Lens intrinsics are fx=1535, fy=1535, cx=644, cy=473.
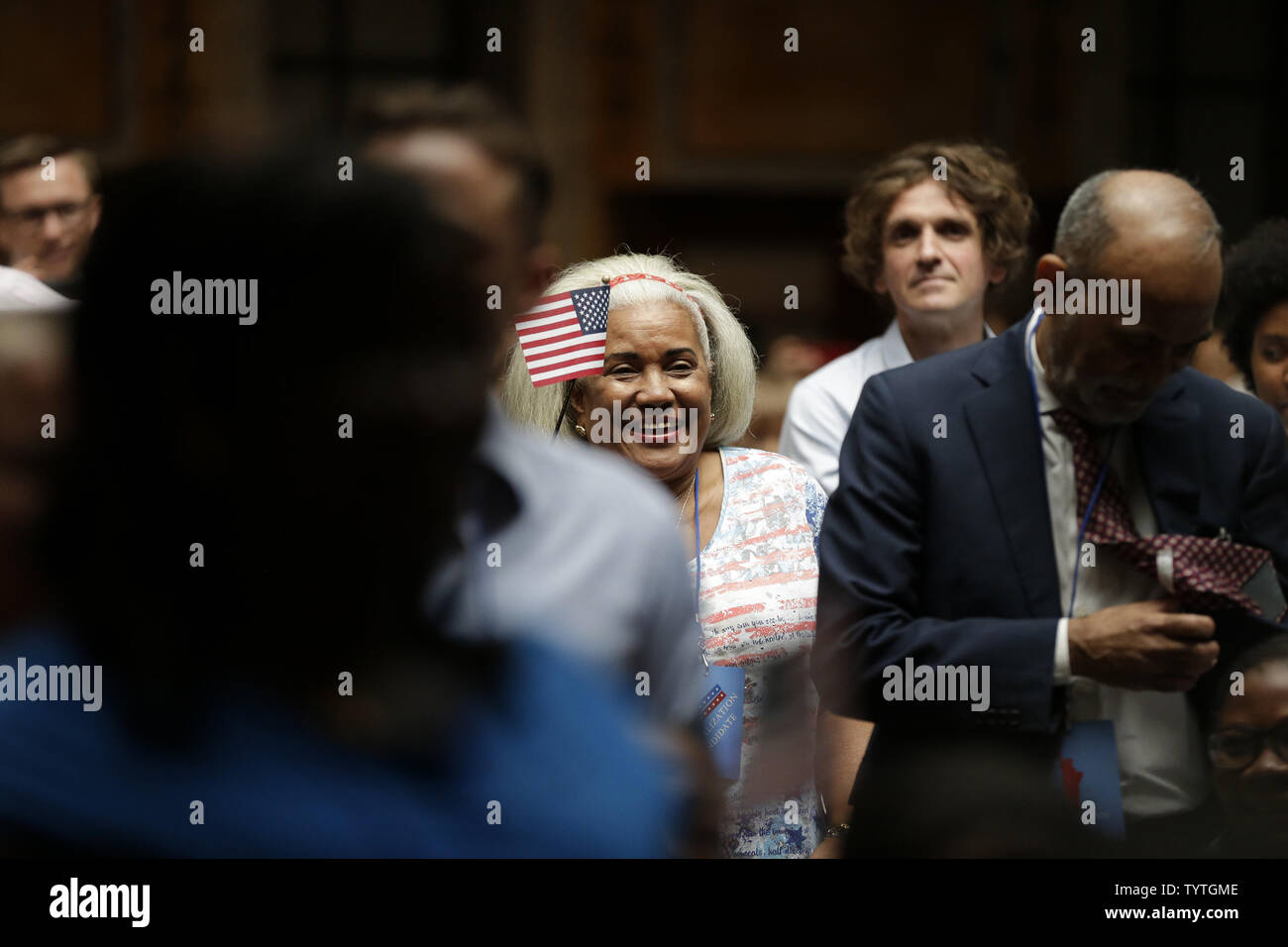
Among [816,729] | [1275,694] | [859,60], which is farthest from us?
[859,60]

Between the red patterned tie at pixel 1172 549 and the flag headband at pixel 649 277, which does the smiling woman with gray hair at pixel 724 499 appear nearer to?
the flag headband at pixel 649 277

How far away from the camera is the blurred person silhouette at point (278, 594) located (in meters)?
1.04

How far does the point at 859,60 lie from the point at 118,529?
5.81 m

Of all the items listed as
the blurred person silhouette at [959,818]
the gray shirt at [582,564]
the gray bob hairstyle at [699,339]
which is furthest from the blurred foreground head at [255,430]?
the gray bob hairstyle at [699,339]

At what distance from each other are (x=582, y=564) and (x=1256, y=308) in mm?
1755

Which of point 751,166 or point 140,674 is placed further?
point 751,166

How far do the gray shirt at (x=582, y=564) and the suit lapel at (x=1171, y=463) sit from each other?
32.6 inches

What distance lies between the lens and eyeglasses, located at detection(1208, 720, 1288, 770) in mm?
2029

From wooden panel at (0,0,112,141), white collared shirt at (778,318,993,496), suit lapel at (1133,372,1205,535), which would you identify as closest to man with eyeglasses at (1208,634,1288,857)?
suit lapel at (1133,372,1205,535)

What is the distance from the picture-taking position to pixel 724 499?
249 centimetres

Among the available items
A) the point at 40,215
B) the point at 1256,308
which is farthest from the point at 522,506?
the point at 1256,308

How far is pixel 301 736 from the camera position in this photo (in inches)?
41.8
